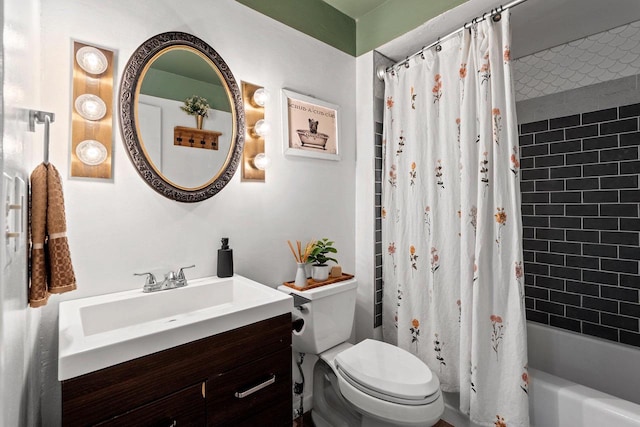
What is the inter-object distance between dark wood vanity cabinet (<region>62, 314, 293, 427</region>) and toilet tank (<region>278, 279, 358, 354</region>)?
34 centimetres

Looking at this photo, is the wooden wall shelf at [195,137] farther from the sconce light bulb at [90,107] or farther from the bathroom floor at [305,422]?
the bathroom floor at [305,422]

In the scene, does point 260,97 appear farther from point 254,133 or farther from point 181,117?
point 181,117

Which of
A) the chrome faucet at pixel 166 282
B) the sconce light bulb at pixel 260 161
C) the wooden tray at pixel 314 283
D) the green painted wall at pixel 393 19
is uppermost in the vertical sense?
the green painted wall at pixel 393 19

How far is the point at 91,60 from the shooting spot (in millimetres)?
1273

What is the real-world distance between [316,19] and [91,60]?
1.39 metres

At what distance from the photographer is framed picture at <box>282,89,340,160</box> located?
6.31 feet

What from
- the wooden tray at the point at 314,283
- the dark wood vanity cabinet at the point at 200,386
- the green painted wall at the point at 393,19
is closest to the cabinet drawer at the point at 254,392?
the dark wood vanity cabinet at the point at 200,386

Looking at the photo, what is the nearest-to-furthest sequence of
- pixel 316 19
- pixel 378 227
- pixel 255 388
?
pixel 255 388
pixel 316 19
pixel 378 227

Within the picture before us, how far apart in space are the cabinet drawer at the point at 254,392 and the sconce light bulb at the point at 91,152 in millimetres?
979

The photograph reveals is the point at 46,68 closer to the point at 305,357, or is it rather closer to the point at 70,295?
the point at 70,295

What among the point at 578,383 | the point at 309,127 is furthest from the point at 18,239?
the point at 578,383

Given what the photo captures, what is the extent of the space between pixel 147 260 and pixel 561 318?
2.65 m

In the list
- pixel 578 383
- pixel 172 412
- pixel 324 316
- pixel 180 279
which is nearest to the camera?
pixel 172 412

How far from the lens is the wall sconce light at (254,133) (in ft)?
5.76
